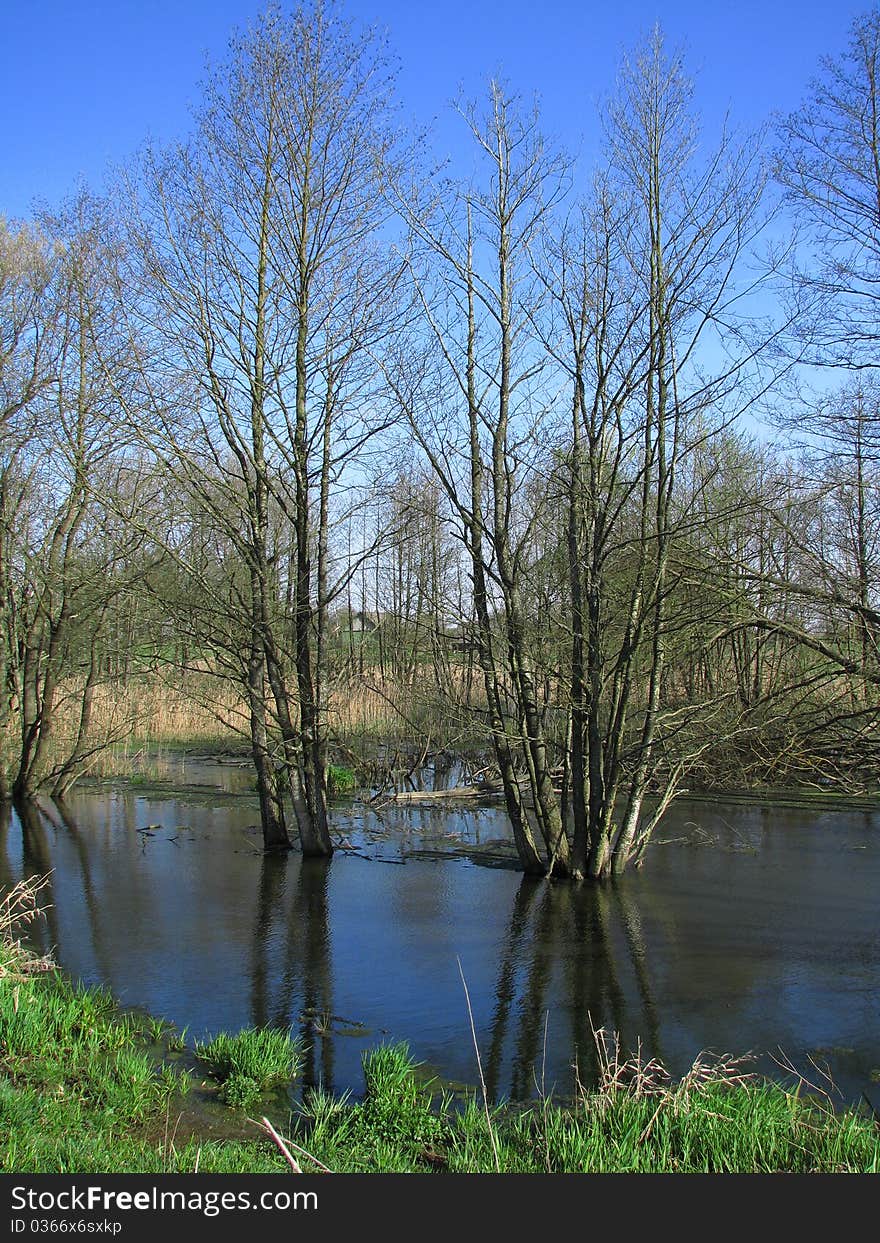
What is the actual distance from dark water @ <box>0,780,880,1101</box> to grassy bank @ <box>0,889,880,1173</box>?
1.76 ft

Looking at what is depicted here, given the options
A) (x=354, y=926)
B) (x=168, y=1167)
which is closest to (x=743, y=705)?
(x=354, y=926)

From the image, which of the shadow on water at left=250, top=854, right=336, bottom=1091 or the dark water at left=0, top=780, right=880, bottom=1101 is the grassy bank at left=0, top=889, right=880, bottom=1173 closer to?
the shadow on water at left=250, top=854, right=336, bottom=1091

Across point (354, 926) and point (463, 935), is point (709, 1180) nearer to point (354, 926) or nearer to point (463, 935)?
point (463, 935)

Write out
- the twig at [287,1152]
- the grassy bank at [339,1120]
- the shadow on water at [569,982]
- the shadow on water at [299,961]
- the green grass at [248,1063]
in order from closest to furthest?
1. the twig at [287,1152]
2. the grassy bank at [339,1120]
3. the green grass at [248,1063]
4. the shadow on water at [569,982]
5. the shadow on water at [299,961]

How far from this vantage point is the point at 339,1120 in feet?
17.1

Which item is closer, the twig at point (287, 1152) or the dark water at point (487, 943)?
the twig at point (287, 1152)

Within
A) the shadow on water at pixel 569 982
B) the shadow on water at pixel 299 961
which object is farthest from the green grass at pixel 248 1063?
the shadow on water at pixel 569 982

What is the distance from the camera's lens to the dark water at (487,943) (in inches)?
270

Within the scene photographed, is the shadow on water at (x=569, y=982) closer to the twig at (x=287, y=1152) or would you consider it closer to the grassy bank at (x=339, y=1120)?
the grassy bank at (x=339, y=1120)

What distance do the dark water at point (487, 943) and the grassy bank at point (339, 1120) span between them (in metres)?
0.54

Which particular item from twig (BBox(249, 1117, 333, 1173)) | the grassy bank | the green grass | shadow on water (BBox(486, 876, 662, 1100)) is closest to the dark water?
shadow on water (BBox(486, 876, 662, 1100))

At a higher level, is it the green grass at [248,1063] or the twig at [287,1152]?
the twig at [287,1152]

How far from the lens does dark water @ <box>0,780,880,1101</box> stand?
6.86m

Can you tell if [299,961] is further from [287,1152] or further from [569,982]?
[287,1152]
